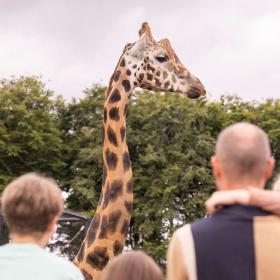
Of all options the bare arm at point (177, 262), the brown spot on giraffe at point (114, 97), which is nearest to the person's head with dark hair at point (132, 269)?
the bare arm at point (177, 262)

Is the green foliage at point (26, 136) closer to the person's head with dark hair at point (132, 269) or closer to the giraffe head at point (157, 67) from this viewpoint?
the giraffe head at point (157, 67)

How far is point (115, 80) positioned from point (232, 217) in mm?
5719

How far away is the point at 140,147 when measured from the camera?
77.3 ft

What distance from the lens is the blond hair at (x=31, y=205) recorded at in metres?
3.17

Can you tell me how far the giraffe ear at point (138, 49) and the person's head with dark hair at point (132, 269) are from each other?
5809 mm

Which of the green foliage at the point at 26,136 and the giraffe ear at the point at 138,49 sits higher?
the green foliage at the point at 26,136

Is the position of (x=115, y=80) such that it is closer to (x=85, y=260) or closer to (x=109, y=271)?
(x=85, y=260)

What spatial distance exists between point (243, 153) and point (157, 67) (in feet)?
20.0

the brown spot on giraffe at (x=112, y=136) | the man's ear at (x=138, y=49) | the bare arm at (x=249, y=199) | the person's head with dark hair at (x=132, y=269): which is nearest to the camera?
the bare arm at (x=249, y=199)

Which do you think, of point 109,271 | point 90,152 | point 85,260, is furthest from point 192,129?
point 109,271

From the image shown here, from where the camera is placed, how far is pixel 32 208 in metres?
3.16

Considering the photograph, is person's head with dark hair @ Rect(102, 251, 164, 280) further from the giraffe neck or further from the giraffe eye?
the giraffe eye

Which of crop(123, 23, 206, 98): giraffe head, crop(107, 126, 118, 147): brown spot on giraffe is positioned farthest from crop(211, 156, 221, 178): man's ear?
crop(123, 23, 206, 98): giraffe head

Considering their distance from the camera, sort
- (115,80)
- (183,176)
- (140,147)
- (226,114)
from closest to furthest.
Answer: (115,80) → (183,176) → (140,147) → (226,114)
